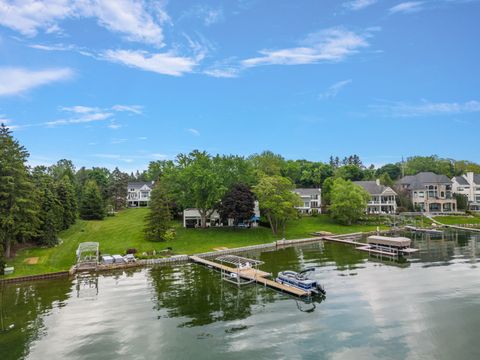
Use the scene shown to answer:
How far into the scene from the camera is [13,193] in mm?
43938

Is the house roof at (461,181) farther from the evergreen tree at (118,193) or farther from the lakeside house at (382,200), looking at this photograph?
the evergreen tree at (118,193)

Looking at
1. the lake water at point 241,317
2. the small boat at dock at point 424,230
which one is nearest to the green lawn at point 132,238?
the lake water at point 241,317

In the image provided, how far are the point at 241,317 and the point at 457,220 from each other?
259 feet

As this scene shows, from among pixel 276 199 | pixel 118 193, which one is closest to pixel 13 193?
pixel 276 199

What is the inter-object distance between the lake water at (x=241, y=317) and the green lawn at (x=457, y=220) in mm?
47934

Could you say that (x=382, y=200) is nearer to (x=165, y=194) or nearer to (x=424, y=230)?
(x=424, y=230)

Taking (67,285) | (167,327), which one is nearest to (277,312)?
(167,327)

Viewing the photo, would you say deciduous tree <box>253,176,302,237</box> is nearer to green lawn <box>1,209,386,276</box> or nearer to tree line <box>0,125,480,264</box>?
tree line <box>0,125,480,264</box>

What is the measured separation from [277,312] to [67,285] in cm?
2320

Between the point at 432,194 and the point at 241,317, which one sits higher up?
the point at 432,194

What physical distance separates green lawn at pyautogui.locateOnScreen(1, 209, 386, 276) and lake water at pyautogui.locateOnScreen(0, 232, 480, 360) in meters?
7.72

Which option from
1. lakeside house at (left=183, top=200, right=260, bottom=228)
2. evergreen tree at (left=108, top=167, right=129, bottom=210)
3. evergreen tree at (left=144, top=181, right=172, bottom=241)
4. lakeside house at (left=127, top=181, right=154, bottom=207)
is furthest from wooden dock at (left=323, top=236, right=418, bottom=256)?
lakeside house at (left=127, top=181, right=154, bottom=207)

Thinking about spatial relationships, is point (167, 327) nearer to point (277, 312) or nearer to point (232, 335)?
point (232, 335)

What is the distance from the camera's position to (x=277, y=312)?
28.1m
